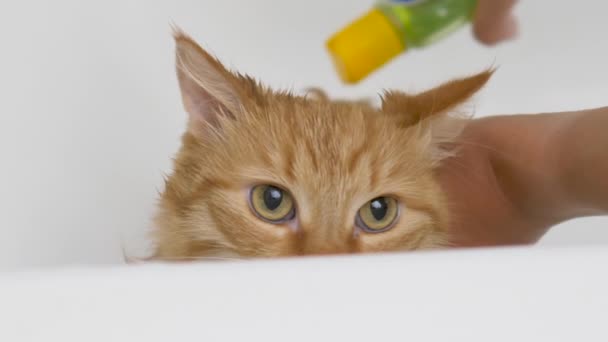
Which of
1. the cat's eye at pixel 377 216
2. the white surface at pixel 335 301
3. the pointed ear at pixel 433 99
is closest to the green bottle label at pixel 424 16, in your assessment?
the pointed ear at pixel 433 99

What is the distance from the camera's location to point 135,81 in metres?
1.59

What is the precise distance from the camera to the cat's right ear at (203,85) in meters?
0.96

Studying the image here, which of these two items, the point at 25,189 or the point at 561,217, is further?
the point at 561,217

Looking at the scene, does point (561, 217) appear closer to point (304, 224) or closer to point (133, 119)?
point (304, 224)

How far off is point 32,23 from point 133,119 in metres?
0.37

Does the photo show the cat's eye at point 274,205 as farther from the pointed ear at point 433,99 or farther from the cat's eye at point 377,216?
the pointed ear at point 433,99

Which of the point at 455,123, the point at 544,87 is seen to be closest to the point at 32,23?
the point at 455,123

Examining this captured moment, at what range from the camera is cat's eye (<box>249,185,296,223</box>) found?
99cm

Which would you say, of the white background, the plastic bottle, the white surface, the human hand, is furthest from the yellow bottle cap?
the white surface

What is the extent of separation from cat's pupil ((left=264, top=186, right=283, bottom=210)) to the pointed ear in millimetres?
278

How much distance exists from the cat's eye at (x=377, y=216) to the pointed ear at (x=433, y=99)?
163mm

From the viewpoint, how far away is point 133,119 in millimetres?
1565

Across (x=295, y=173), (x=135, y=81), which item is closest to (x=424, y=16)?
(x=295, y=173)

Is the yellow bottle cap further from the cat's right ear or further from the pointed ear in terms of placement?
the cat's right ear
